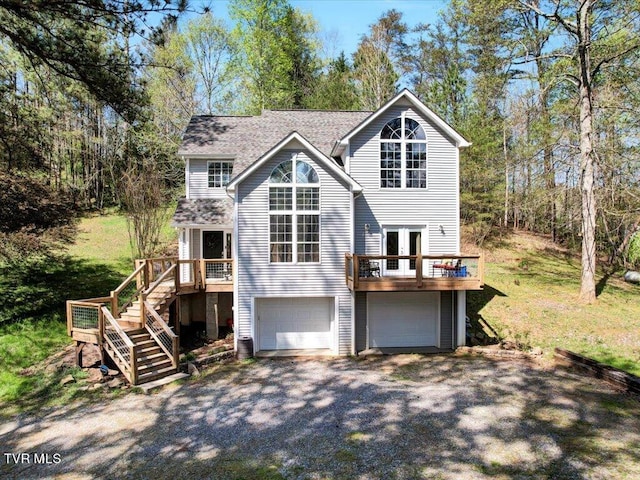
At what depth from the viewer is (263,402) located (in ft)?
31.4

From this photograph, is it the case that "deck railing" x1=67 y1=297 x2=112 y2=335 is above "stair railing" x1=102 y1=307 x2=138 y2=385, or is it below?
above

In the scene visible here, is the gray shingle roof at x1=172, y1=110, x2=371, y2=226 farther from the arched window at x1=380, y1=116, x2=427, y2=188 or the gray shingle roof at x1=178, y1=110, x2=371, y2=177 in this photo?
Result: the arched window at x1=380, y1=116, x2=427, y2=188

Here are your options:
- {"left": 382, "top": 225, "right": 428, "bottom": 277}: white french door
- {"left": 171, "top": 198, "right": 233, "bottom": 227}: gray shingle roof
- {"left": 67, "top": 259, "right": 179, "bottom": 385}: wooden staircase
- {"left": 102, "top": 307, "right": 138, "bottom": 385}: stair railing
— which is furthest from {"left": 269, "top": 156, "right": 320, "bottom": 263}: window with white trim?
{"left": 102, "top": 307, "right": 138, "bottom": 385}: stair railing

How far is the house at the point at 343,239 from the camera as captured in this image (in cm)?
1320

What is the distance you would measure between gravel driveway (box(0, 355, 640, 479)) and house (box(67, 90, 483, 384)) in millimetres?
2571

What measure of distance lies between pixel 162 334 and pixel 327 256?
5516 mm

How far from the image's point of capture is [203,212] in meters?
15.5

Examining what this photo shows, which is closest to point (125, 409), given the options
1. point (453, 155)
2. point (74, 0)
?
point (74, 0)

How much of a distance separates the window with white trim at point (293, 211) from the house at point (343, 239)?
3 cm

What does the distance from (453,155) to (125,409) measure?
12567mm

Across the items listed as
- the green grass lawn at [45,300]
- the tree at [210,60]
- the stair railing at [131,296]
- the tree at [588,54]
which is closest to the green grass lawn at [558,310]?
the tree at [588,54]

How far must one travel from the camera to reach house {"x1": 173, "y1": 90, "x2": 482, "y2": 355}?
13.2 meters

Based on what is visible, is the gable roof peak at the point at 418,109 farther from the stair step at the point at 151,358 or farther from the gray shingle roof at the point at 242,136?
the stair step at the point at 151,358

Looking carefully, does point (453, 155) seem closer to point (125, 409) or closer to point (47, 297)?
point (125, 409)
